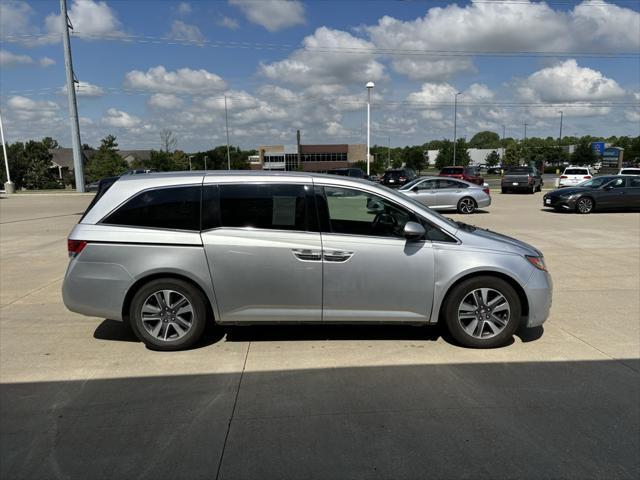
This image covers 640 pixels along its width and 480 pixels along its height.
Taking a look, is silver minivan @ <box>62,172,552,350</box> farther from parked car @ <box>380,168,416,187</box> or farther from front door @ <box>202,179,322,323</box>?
parked car @ <box>380,168,416,187</box>

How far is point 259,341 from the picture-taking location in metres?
4.79

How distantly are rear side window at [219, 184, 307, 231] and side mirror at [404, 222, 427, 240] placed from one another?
0.94m

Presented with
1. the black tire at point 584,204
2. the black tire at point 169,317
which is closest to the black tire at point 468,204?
the black tire at point 584,204

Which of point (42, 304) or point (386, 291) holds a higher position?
point (386, 291)

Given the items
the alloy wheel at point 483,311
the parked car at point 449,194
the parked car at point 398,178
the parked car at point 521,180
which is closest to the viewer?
the alloy wheel at point 483,311

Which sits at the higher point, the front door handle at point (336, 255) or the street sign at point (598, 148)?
the street sign at point (598, 148)

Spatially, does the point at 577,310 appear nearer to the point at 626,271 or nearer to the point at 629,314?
the point at 629,314

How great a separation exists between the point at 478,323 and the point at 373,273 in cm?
115

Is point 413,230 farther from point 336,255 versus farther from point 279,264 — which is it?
point 279,264

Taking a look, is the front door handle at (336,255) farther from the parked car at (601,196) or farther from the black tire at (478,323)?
the parked car at (601,196)

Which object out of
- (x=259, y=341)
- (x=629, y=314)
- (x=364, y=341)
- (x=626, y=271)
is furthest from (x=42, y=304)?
(x=626, y=271)

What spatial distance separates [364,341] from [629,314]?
340 cm

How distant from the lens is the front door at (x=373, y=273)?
436cm

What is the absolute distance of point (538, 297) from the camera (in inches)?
178
